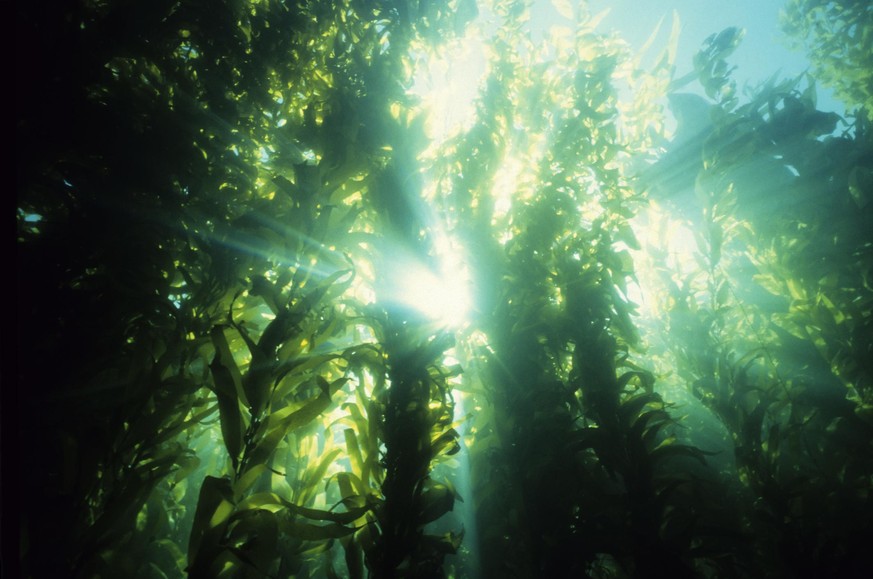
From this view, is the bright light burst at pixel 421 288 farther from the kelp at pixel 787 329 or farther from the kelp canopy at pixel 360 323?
the kelp at pixel 787 329

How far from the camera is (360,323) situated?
5.74ft

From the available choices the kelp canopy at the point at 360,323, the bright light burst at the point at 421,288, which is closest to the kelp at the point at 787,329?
the kelp canopy at the point at 360,323

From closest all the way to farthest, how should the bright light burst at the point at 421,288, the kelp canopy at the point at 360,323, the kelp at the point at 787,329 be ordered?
the kelp canopy at the point at 360,323
the bright light burst at the point at 421,288
the kelp at the point at 787,329

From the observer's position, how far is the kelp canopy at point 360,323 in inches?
53.2

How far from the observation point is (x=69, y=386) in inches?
55.3

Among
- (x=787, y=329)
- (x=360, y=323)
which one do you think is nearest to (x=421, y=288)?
(x=360, y=323)

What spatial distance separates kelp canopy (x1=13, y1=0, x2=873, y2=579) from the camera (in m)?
1.35

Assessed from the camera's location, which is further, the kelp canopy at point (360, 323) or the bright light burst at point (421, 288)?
the bright light burst at point (421, 288)

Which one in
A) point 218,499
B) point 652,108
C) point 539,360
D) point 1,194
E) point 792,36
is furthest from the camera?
point 792,36

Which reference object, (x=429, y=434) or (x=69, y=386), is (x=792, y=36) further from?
(x=69, y=386)

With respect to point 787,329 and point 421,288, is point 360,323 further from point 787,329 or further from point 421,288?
point 787,329

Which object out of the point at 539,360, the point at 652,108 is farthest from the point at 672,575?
the point at 652,108

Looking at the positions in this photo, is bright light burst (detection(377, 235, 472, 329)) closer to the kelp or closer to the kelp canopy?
the kelp canopy

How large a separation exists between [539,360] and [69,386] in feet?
7.55
